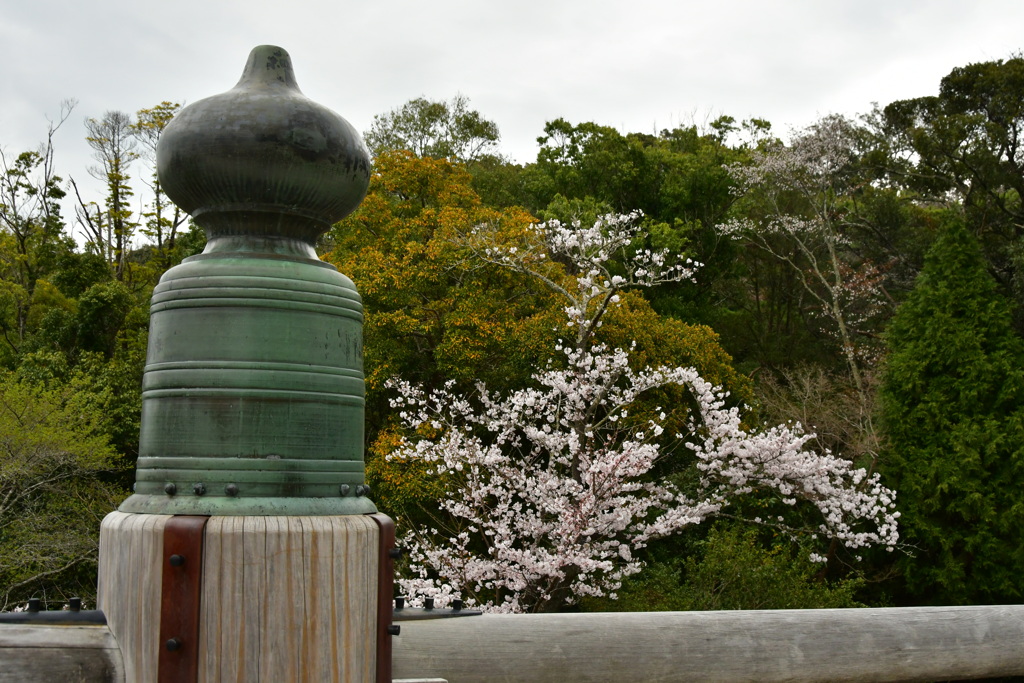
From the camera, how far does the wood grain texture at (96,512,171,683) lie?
1.44 meters

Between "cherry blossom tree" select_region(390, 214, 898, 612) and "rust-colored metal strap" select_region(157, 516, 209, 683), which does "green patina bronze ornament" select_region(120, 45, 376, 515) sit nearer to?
"rust-colored metal strap" select_region(157, 516, 209, 683)

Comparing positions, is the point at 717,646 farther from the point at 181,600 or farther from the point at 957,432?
the point at 957,432

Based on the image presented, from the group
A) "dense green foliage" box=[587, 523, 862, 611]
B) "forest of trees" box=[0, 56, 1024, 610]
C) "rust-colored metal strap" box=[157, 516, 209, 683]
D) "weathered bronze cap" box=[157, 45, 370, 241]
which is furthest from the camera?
"forest of trees" box=[0, 56, 1024, 610]

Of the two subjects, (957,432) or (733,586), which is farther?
(957,432)

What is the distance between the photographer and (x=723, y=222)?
20750mm

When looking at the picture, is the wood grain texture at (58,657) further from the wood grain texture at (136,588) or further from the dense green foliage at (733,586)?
the dense green foliage at (733,586)

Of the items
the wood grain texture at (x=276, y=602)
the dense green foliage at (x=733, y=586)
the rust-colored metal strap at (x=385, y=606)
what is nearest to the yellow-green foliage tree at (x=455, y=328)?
the dense green foliage at (x=733, y=586)

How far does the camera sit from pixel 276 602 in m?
1.44

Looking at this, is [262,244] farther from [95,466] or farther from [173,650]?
[95,466]

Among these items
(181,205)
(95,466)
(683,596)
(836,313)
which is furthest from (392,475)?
(836,313)

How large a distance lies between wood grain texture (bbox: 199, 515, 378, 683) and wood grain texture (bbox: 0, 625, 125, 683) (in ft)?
0.73

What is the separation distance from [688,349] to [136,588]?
11.6 metres

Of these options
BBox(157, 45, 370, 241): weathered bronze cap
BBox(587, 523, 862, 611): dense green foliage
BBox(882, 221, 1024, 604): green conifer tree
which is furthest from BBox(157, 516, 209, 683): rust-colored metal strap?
BBox(882, 221, 1024, 604): green conifer tree

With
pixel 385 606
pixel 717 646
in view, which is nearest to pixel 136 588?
pixel 385 606
